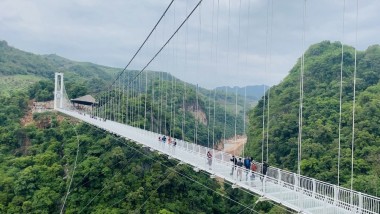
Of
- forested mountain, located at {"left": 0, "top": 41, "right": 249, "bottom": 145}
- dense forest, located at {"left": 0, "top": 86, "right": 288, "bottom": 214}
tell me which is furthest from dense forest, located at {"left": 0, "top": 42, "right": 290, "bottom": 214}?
forested mountain, located at {"left": 0, "top": 41, "right": 249, "bottom": 145}

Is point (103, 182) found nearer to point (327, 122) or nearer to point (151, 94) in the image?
point (327, 122)

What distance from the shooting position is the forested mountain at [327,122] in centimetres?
1844

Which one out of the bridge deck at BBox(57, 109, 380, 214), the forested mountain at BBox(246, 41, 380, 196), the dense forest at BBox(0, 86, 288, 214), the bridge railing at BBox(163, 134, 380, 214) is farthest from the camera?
the dense forest at BBox(0, 86, 288, 214)

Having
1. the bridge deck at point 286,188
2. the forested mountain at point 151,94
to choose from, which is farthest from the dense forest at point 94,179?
the bridge deck at point 286,188

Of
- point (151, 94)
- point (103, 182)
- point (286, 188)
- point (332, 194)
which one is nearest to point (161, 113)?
point (103, 182)

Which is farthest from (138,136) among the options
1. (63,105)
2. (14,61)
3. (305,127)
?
(14,61)

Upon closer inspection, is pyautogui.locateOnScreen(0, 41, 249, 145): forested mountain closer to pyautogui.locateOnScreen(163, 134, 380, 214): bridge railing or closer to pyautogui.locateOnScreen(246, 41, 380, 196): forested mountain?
pyautogui.locateOnScreen(246, 41, 380, 196): forested mountain

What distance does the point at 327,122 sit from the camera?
23.5 meters

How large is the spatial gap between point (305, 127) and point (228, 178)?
53.1ft

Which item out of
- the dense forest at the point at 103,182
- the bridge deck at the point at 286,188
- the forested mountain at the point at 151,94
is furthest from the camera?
the forested mountain at the point at 151,94

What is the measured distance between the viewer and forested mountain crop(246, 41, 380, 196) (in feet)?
60.5

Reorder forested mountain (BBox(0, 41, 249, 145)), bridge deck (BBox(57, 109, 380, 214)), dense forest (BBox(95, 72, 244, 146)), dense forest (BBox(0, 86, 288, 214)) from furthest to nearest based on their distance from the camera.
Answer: forested mountain (BBox(0, 41, 249, 145)) < dense forest (BBox(95, 72, 244, 146)) < dense forest (BBox(0, 86, 288, 214)) < bridge deck (BBox(57, 109, 380, 214))

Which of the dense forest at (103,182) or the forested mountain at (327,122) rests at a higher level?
the forested mountain at (327,122)

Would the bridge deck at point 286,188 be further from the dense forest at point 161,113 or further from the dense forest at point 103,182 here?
the dense forest at point 103,182
